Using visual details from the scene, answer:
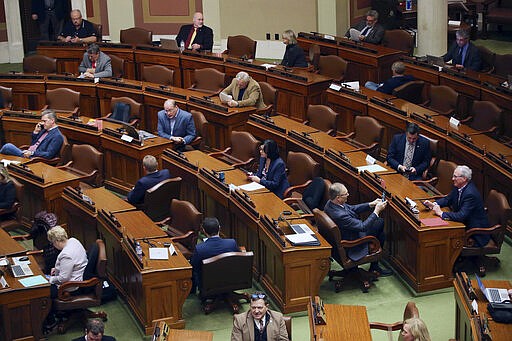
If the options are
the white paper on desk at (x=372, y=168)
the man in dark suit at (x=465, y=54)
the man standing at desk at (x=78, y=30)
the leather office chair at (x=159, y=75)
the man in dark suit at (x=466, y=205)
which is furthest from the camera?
the man standing at desk at (x=78, y=30)

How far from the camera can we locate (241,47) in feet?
52.3

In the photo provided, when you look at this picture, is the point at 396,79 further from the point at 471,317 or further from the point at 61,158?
the point at 471,317

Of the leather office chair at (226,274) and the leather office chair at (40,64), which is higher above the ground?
the leather office chair at (40,64)

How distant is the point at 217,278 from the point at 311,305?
56.6 inches

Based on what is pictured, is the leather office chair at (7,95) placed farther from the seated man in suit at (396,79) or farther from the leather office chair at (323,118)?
the seated man in suit at (396,79)

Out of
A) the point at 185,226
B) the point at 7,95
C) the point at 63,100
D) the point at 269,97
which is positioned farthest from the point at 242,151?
the point at 7,95

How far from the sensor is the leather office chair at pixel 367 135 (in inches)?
469

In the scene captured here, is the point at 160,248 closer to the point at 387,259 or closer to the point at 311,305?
the point at 311,305

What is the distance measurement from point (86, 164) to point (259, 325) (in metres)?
4.63

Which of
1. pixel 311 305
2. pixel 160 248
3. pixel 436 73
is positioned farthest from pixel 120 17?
pixel 311 305

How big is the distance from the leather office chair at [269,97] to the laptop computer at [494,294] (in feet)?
19.1

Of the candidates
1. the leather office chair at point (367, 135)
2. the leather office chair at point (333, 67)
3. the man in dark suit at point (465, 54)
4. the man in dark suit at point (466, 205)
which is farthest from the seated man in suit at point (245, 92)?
the man in dark suit at point (466, 205)

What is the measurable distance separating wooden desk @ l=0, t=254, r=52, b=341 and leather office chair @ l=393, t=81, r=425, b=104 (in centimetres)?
624

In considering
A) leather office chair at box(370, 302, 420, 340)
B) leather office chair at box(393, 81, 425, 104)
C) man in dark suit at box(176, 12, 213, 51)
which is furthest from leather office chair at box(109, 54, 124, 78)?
leather office chair at box(370, 302, 420, 340)
